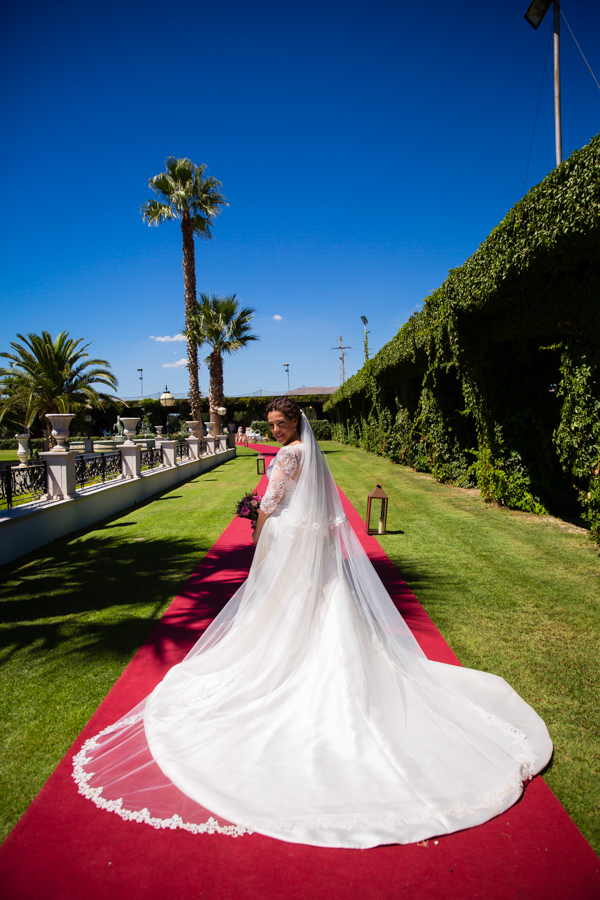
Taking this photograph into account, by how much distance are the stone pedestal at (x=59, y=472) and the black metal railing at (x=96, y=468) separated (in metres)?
0.91

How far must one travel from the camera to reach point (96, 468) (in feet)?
37.8

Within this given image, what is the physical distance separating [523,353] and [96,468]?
958 centimetres

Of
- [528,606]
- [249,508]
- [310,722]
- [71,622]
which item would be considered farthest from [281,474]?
[528,606]

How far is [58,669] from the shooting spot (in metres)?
3.83

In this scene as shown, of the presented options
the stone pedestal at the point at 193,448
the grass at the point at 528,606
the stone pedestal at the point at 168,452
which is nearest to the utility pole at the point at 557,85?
the grass at the point at 528,606

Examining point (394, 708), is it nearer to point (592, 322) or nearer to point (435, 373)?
point (592, 322)

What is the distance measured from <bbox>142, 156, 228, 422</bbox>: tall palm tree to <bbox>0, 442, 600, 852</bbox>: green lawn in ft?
52.2

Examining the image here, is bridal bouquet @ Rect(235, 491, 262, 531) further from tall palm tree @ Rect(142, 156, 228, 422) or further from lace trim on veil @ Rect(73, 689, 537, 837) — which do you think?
tall palm tree @ Rect(142, 156, 228, 422)

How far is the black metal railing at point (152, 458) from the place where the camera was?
609 inches

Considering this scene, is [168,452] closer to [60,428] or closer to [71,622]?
[60,428]

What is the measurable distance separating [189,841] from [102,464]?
10445mm

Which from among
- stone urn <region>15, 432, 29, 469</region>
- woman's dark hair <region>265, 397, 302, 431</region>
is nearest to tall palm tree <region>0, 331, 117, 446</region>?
stone urn <region>15, 432, 29, 469</region>

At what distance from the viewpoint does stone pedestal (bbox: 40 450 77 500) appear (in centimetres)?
886

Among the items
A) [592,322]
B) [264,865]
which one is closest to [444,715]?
[264,865]
